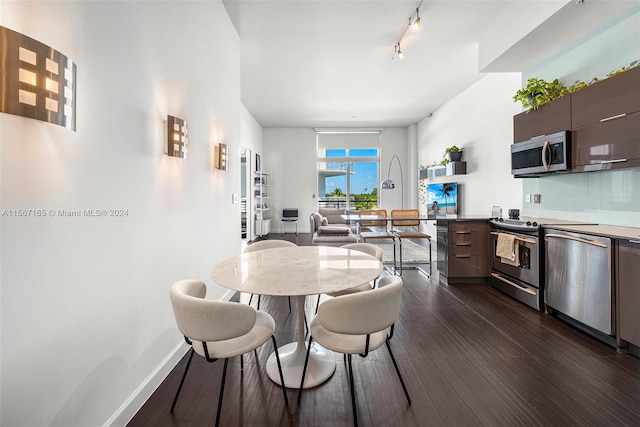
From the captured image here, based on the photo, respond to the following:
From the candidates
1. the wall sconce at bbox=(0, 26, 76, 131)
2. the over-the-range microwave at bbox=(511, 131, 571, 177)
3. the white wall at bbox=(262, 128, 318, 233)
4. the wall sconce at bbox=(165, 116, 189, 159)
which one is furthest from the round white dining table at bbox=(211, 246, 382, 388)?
the white wall at bbox=(262, 128, 318, 233)

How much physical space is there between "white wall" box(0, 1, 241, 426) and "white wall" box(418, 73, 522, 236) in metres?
4.65

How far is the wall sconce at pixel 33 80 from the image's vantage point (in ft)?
3.21

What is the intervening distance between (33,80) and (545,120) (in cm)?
419

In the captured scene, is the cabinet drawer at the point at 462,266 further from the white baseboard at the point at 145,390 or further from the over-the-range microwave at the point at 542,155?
the white baseboard at the point at 145,390

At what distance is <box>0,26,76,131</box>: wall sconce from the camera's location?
977 millimetres

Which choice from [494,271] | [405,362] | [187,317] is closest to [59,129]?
[187,317]

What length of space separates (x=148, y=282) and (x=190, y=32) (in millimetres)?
2034

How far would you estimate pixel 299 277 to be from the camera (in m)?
1.72

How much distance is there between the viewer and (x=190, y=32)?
253 cm

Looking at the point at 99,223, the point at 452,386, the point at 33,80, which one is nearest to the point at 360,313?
the point at 452,386

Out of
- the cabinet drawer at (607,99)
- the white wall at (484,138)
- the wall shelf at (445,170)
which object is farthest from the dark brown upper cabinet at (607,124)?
the wall shelf at (445,170)

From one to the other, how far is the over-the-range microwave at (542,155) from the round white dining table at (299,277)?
2.41m

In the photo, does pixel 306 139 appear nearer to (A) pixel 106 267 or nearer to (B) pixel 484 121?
(B) pixel 484 121

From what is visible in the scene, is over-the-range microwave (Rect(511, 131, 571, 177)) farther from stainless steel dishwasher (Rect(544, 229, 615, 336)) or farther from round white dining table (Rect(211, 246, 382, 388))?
round white dining table (Rect(211, 246, 382, 388))
